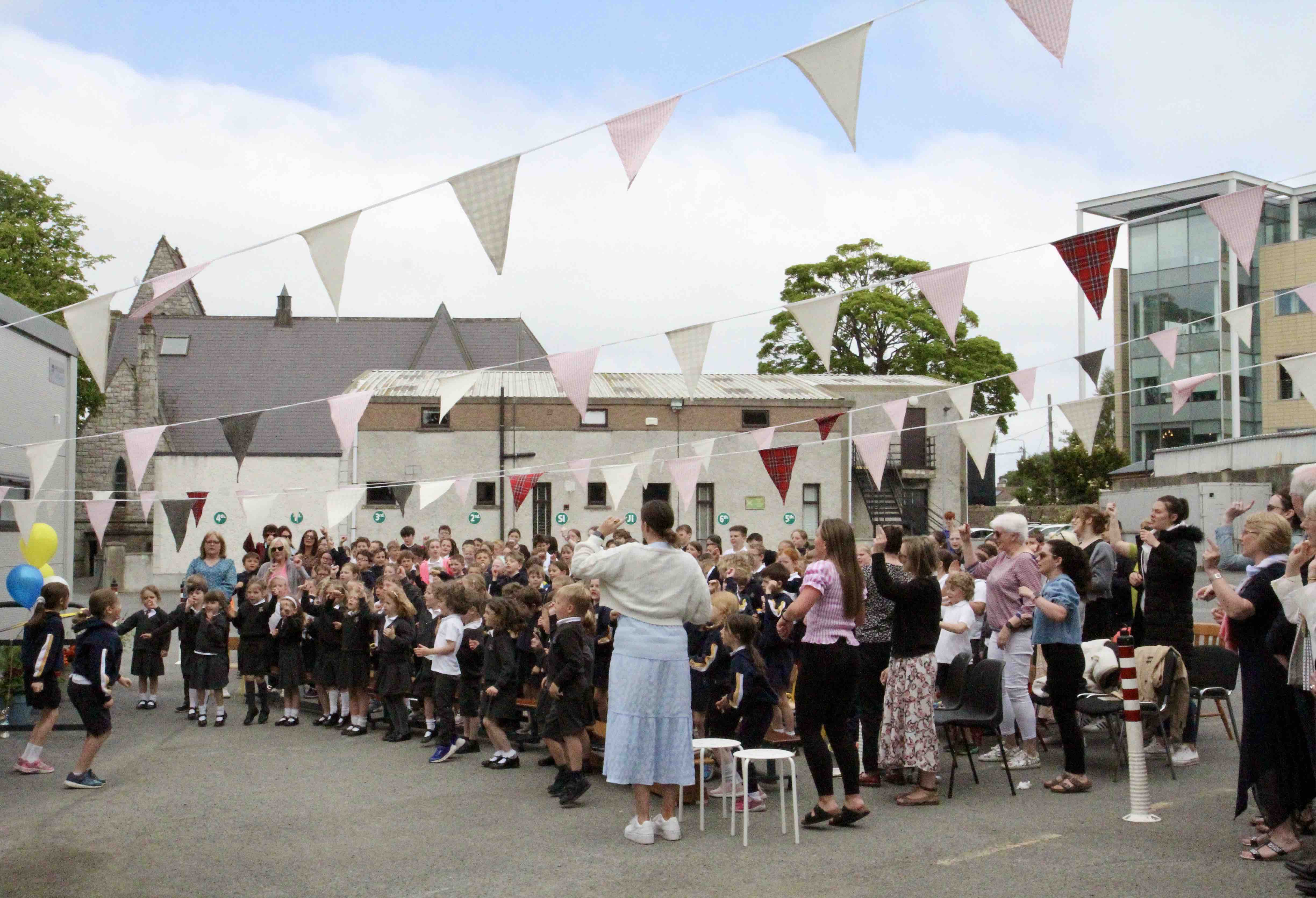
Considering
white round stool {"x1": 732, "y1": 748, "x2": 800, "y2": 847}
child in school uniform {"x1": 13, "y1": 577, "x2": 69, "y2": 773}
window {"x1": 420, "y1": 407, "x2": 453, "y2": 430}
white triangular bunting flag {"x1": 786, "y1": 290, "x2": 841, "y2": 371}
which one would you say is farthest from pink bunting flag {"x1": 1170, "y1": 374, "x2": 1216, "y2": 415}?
window {"x1": 420, "y1": 407, "x2": 453, "y2": 430}

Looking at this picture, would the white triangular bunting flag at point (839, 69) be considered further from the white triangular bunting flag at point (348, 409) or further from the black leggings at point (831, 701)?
the white triangular bunting flag at point (348, 409)

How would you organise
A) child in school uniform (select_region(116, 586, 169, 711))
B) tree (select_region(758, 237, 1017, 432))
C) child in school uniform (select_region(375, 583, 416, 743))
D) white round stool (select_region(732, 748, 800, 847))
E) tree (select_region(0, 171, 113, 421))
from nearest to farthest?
white round stool (select_region(732, 748, 800, 847)), child in school uniform (select_region(375, 583, 416, 743)), child in school uniform (select_region(116, 586, 169, 711)), tree (select_region(0, 171, 113, 421)), tree (select_region(758, 237, 1017, 432))

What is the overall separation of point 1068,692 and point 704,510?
95.9 feet

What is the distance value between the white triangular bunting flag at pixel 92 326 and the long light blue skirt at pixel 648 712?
4.60m

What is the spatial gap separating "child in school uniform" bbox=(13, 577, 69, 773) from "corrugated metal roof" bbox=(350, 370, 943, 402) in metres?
26.7

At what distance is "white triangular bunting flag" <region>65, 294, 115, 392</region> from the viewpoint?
8.55 m

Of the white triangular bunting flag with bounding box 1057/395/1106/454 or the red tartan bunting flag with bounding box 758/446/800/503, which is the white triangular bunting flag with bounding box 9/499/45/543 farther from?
the white triangular bunting flag with bounding box 1057/395/1106/454

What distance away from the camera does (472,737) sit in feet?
31.0

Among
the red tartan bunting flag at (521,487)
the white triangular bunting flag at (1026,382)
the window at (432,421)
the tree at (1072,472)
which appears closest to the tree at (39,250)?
the window at (432,421)

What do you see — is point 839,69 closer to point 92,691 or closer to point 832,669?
point 832,669

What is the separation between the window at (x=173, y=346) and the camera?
1911 inches

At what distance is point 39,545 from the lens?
12422 mm

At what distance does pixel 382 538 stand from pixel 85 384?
10.9 metres

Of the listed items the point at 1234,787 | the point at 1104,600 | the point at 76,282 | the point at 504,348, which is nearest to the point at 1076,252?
the point at 1104,600
